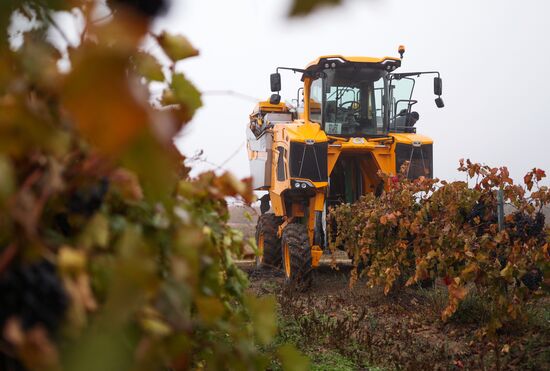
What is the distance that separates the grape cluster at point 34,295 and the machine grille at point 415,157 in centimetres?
704

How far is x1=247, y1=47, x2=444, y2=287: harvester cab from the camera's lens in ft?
23.2

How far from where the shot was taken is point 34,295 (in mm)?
684

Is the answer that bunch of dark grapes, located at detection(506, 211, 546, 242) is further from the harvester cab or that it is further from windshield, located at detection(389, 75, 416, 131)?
windshield, located at detection(389, 75, 416, 131)

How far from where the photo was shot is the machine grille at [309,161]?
7.02m

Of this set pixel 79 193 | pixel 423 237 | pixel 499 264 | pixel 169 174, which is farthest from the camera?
pixel 423 237

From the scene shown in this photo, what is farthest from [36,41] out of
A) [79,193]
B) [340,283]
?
[340,283]

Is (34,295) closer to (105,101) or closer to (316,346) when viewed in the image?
(105,101)

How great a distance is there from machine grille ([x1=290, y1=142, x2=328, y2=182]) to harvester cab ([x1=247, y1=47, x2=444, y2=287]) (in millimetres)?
13

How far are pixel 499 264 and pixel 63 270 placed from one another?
162 inches

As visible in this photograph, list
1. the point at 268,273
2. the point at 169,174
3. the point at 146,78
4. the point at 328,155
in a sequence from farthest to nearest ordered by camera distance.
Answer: the point at 268,273 → the point at 328,155 → the point at 146,78 → the point at 169,174

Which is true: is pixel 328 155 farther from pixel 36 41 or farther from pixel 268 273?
pixel 36 41

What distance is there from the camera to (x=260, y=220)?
930 cm

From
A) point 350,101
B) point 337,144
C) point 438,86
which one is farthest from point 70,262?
point 438,86

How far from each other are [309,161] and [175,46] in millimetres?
6002
